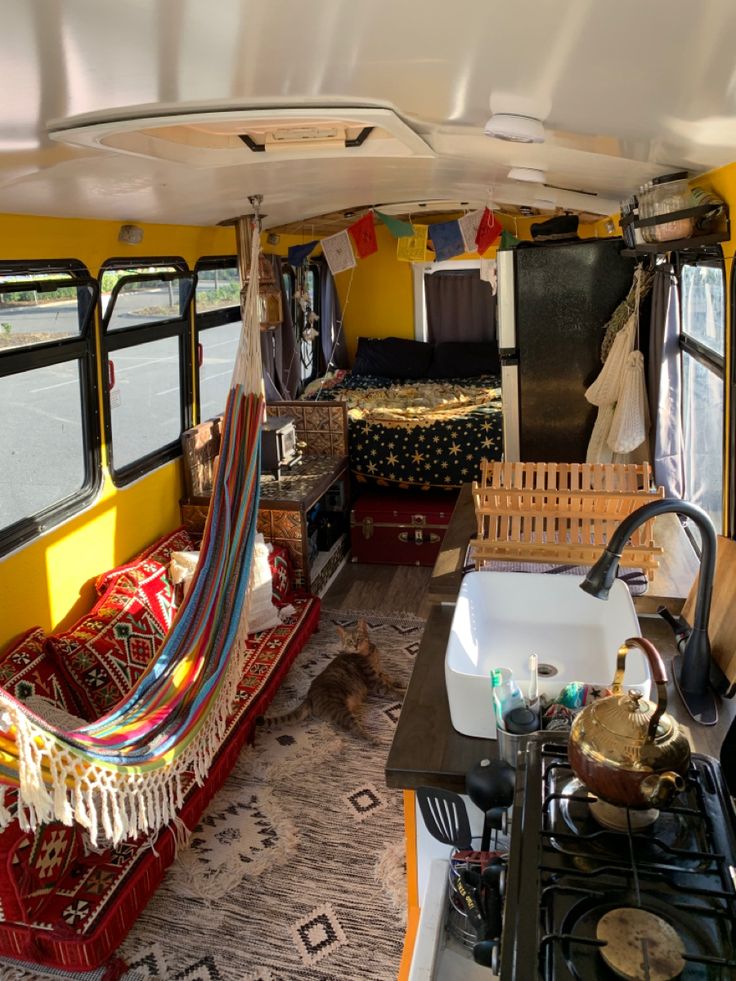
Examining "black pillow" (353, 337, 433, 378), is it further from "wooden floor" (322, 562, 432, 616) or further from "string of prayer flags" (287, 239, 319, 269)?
"wooden floor" (322, 562, 432, 616)

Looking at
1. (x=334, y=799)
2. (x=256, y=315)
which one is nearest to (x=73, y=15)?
(x=256, y=315)

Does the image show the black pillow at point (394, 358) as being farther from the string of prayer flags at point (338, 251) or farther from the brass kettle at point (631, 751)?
the brass kettle at point (631, 751)

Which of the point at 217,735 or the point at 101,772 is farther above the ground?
the point at 101,772

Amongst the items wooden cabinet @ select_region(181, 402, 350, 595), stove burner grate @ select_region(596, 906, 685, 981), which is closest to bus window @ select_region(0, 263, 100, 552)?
wooden cabinet @ select_region(181, 402, 350, 595)

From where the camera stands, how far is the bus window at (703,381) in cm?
249

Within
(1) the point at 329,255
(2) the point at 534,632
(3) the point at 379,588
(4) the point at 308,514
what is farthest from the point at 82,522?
(1) the point at 329,255

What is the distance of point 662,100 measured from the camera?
139 cm

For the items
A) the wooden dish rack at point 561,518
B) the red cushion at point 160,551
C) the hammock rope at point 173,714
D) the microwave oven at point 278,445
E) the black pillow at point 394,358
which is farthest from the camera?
the black pillow at point 394,358

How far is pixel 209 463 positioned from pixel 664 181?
2713mm

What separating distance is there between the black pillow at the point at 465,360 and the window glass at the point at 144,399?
112 inches

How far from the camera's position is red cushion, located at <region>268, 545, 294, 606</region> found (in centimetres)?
379

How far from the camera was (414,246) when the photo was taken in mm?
5051

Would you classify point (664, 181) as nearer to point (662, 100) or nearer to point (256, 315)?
point (662, 100)

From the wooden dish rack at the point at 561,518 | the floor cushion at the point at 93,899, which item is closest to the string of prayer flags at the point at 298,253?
the wooden dish rack at the point at 561,518
